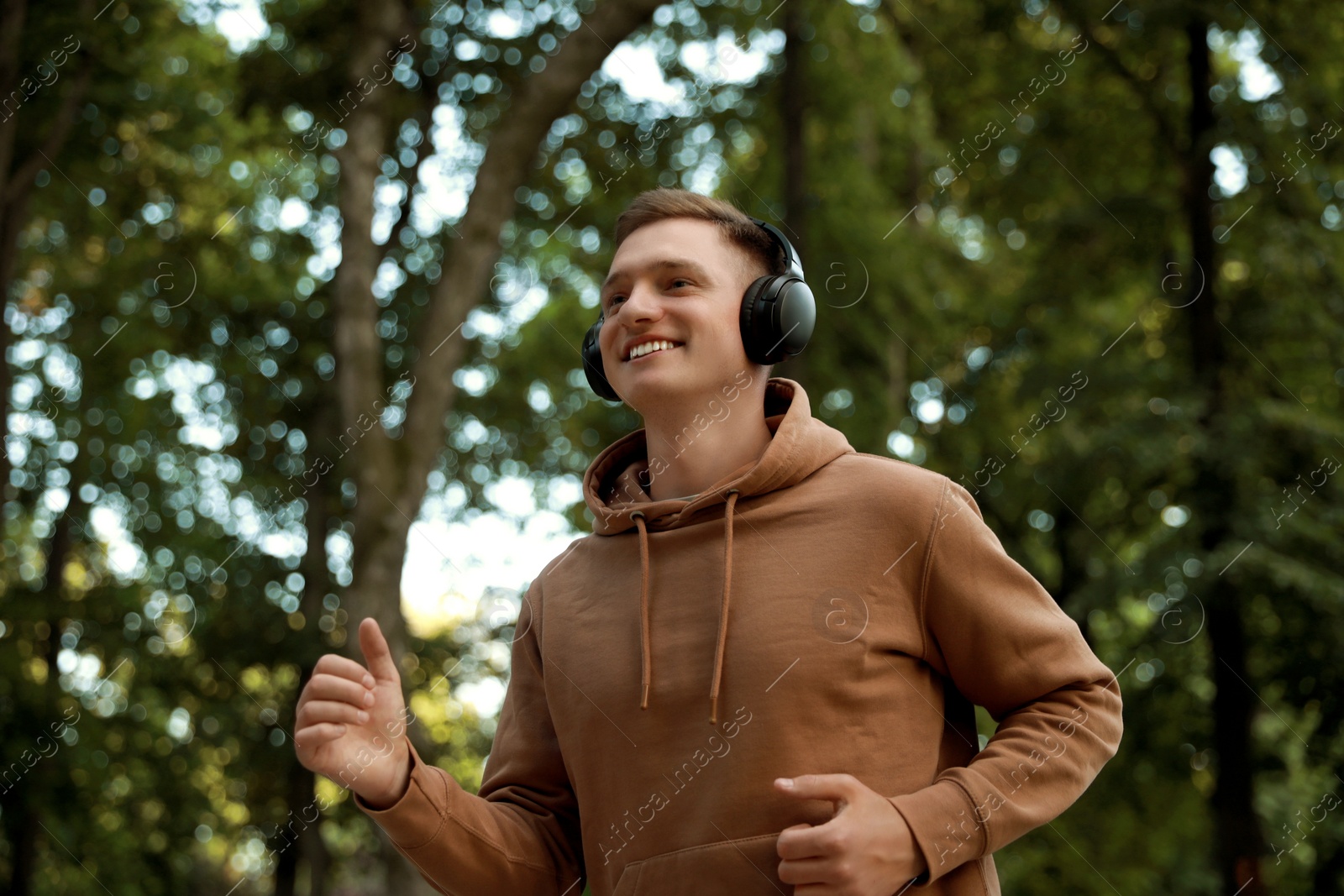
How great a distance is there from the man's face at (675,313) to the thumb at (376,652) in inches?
24.9

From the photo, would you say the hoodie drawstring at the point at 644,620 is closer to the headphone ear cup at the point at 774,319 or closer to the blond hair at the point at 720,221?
the headphone ear cup at the point at 774,319

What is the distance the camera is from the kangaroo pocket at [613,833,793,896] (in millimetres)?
1994

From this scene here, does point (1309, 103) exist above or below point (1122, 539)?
above

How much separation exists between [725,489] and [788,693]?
0.39 metres

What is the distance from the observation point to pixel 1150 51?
10.9 m

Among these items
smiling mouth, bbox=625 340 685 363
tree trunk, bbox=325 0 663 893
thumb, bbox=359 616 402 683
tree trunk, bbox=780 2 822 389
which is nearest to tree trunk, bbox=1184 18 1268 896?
tree trunk, bbox=780 2 822 389

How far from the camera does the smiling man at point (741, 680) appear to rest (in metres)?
2.01

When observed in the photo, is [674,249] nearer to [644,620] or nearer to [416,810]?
[644,620]

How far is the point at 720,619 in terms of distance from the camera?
7.13 feet

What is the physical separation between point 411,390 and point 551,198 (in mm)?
4732


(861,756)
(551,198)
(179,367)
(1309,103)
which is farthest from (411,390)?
(179,367)

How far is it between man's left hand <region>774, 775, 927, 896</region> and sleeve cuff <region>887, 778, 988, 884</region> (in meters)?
0.02

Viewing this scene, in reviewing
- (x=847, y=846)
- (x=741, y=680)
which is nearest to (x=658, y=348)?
(x=741, y=680)

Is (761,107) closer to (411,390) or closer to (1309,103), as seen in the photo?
(1309,103)
